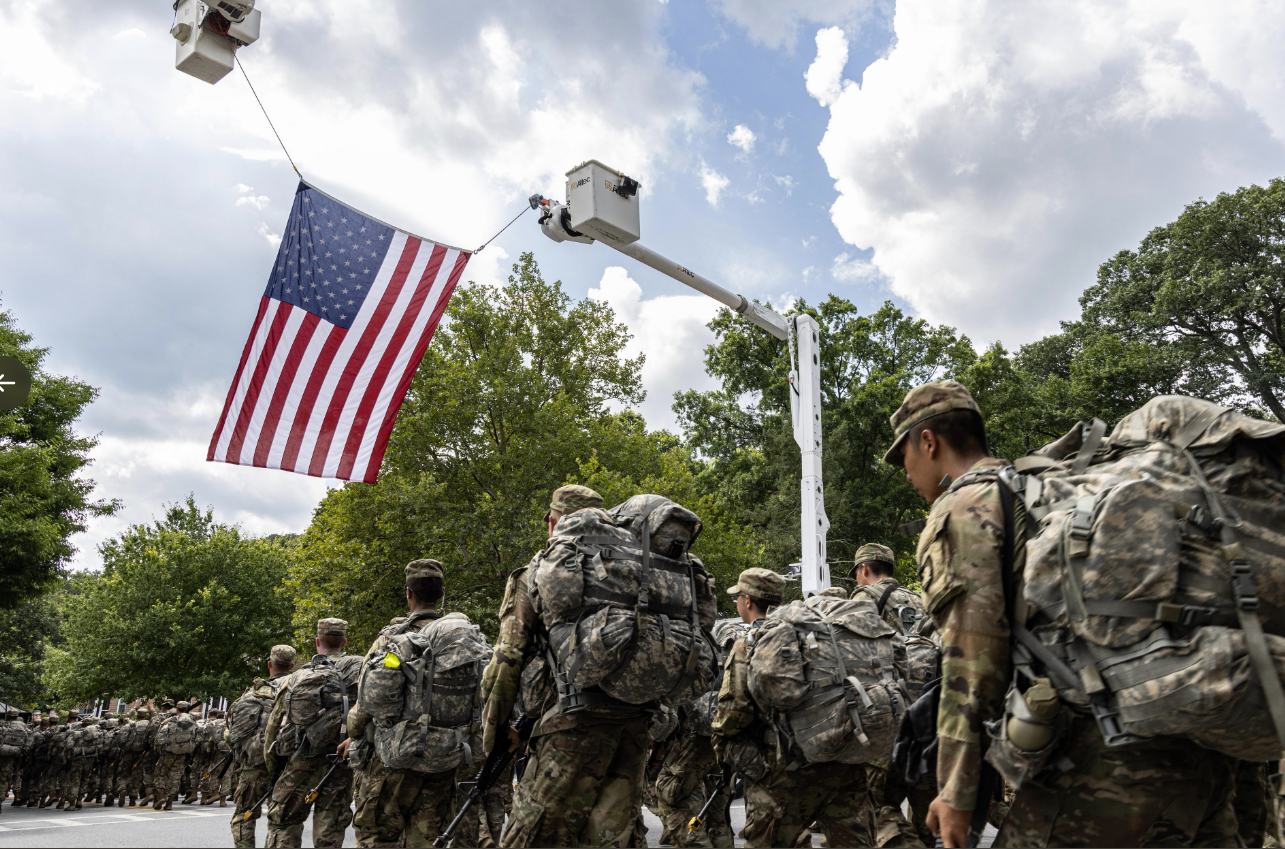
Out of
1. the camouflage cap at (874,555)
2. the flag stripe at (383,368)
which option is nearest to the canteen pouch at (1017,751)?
the camouflage cap at (874,555)

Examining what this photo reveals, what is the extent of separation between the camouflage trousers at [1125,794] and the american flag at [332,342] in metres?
7.54

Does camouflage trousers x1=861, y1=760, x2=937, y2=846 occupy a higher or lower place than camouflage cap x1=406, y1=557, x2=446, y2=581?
lower

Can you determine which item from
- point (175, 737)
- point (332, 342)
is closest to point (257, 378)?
point (332, 342)

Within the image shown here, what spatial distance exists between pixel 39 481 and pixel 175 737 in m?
10.0

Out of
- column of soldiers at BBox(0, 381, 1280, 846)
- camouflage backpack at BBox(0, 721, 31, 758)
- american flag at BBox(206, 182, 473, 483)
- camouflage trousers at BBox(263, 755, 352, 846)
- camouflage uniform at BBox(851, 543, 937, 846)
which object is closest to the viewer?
column of soldiers at BBox(0, 381, 1280, 846)

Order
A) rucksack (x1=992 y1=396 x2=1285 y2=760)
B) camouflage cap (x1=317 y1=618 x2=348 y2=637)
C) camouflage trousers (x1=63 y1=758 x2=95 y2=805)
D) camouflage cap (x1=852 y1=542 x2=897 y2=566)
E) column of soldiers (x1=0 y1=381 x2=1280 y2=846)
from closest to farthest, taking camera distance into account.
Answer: rucksack (x1=992 y1=396 x2=1285 y2=760), column of soldiers (x1=0 y1=381 x2=1280 y2=846), camouflage cap (x1=852 y1=542 x2=897 y2=566), camouflage cap (x1=317 y1=618 x2=348 y2=637), camouflage trousers (x1=63 y1=758 x2=95 y2=805)

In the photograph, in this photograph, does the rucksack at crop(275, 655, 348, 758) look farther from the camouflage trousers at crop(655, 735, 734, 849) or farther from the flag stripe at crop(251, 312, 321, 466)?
the camouflage trousers at crop(655, 735, 734, 849)

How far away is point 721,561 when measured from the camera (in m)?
24.2

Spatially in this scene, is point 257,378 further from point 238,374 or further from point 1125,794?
point 1125,794

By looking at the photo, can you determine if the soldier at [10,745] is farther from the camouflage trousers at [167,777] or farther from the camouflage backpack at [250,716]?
the camouflage backpack at [250,716]

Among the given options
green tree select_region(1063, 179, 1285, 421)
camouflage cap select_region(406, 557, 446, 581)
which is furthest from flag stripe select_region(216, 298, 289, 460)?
green tree select_region(1063, 179, 1285, 421)

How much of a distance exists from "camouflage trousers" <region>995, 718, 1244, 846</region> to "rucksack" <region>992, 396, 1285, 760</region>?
0.11 meters

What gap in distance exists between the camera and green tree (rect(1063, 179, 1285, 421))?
28.1m

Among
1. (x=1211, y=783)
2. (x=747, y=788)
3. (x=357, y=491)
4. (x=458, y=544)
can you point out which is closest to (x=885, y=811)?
(x=747, y=788)
